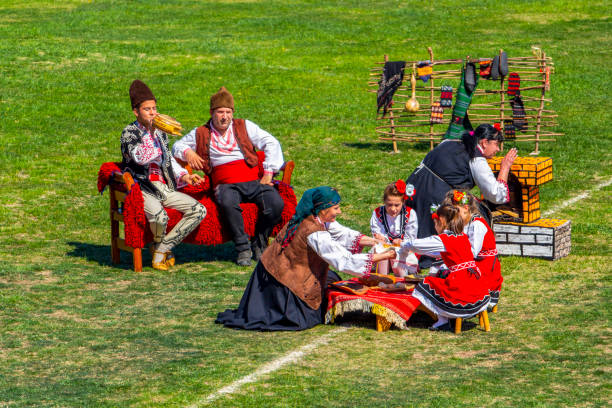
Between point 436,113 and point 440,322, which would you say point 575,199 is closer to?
point 436,113

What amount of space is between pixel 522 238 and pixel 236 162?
11.0 feet

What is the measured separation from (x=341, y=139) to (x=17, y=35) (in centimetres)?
1349

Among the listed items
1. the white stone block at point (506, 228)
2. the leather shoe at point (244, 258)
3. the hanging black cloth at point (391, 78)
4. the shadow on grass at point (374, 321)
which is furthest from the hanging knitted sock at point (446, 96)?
the shadow on grass at point (374, 321)

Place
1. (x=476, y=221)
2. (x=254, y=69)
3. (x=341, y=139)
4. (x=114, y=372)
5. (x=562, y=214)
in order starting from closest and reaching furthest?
1. (x=114, y=372)
2. (x=476, y=221)
3. (x=562, y=214)
4. (x=341, y=139)
5. (x=254, y=69)

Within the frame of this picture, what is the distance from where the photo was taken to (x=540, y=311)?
29.2ft

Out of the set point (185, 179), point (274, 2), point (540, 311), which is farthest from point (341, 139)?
point (274, 2)

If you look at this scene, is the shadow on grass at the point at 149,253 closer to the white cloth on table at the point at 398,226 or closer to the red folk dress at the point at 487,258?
the white cloth on table at the point at 398,226

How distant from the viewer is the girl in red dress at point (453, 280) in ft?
26.9

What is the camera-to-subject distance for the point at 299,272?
8.48m

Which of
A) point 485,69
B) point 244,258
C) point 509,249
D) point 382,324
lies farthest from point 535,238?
point 485,69

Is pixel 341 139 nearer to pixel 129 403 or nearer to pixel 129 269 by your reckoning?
pixel 129 269

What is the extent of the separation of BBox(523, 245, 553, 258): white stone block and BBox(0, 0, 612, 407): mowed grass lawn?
0.78 ft

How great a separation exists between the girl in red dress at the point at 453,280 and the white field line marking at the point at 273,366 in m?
0.84

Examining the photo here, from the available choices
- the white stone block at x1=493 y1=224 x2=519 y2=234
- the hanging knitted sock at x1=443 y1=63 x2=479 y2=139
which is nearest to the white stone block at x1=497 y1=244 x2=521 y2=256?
the white stone block at x1=493 y1=224 x2=519 y2=234
